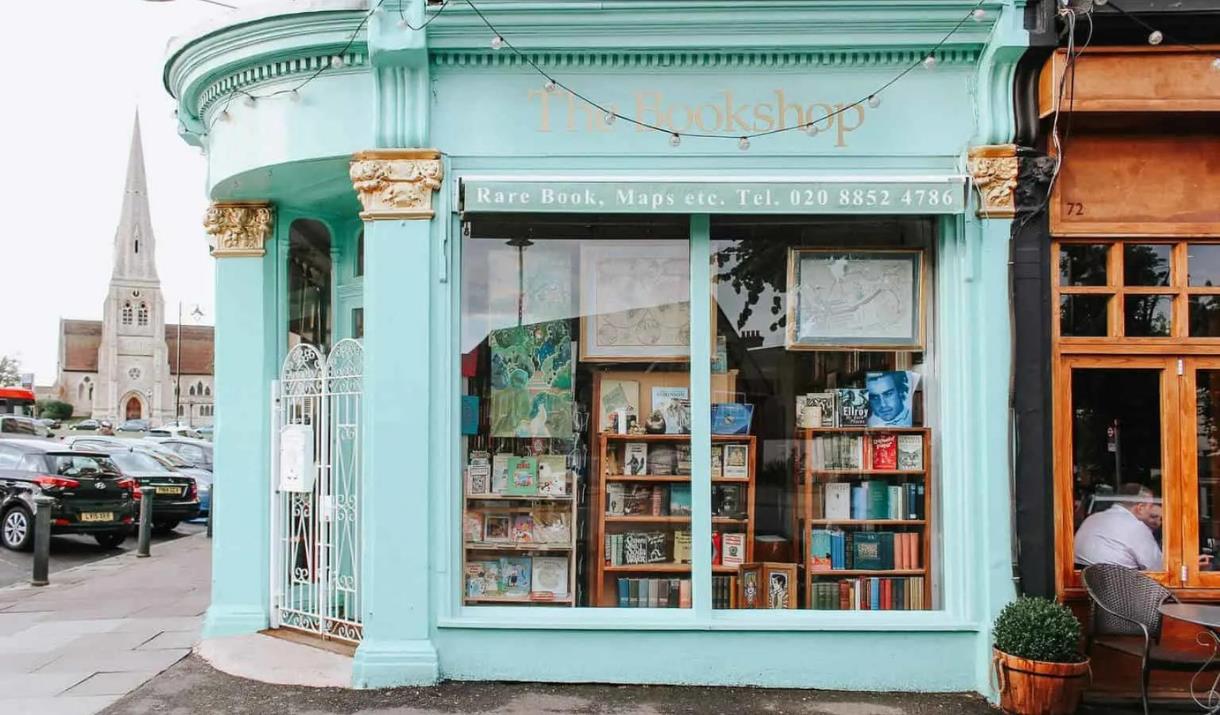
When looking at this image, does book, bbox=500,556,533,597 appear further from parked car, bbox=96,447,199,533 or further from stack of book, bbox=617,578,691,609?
parked car, bbox=96,447,199,533

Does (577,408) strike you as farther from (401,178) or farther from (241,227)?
(241,227)

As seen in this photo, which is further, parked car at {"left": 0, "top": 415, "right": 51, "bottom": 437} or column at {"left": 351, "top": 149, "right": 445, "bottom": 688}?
parked car at {"left": 0, "top": 415, "right": 51, "bottom": 437}

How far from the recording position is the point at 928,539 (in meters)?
7.27

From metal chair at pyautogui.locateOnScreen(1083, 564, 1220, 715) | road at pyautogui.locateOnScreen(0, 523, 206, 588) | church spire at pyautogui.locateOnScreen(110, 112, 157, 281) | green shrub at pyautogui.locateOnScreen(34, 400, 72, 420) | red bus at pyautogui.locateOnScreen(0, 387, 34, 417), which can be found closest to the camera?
metal chair at pyautogui.locateOnScreen(1083, 564, 1220, 715)

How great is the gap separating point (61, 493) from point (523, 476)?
430 inches

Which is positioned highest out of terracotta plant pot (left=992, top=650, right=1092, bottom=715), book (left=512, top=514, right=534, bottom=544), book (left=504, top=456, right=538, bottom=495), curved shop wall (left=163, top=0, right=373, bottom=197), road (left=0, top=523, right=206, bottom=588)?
curved shop wall (left=163, top=0, right=373, bottom=197)

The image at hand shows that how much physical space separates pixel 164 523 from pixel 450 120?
14.2 m

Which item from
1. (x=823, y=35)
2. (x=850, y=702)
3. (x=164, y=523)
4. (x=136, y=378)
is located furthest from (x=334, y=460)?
(x=136, y=378)

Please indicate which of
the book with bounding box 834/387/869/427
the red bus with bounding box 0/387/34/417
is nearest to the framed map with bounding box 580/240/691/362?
the book with bounding box 834/387/869/427

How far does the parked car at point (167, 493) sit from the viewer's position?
17941mm

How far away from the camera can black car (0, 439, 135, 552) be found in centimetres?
1523

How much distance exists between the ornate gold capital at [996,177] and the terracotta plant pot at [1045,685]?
2.96m

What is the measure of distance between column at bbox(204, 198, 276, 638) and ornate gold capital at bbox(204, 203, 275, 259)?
20 millimetres

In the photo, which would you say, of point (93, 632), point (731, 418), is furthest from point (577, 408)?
point (93, 632)
